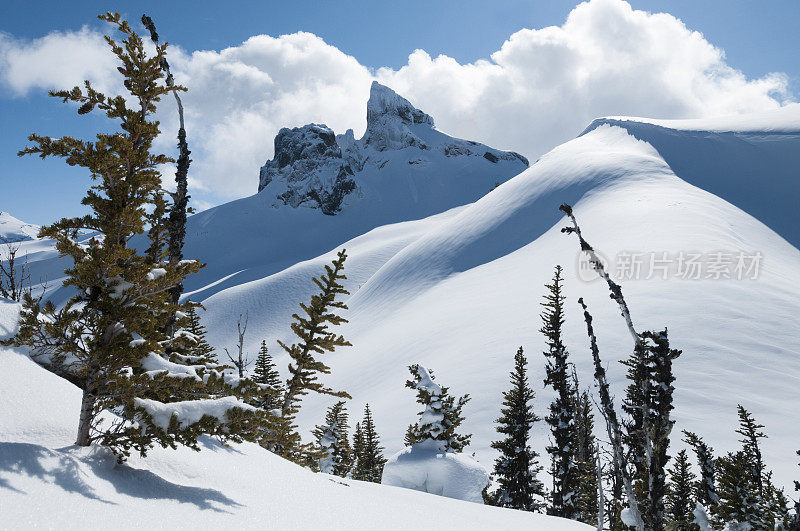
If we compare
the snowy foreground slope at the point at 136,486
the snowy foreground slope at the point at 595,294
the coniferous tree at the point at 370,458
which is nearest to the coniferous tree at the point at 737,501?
the snowy foreground slope at the point at 595,294

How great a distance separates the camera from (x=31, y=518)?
11.5ft

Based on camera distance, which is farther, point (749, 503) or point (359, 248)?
point (359, 248)

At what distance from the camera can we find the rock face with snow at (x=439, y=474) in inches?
595

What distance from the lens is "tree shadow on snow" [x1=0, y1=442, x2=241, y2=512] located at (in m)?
4.07

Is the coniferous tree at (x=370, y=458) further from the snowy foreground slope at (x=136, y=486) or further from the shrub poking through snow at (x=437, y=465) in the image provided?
the snowy foreground slope at (x=136, y=486)

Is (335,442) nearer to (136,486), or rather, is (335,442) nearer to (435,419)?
(435,419)

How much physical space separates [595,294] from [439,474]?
122ft

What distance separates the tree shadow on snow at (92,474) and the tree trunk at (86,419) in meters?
0.17

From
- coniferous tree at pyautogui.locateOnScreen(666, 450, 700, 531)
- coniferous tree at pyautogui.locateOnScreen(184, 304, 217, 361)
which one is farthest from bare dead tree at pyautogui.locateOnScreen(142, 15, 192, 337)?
coniferous tree at pyautogui.locateOnScreen(666, 450, 700, 531)

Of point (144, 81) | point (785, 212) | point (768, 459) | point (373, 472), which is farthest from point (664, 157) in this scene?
point (144, 81)

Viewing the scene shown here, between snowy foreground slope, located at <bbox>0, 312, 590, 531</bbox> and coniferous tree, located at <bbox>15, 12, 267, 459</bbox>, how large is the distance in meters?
0.37

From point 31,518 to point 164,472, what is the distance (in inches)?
78.8

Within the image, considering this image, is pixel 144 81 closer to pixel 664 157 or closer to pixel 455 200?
pixel 664 157

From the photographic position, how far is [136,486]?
4703 millimetres
